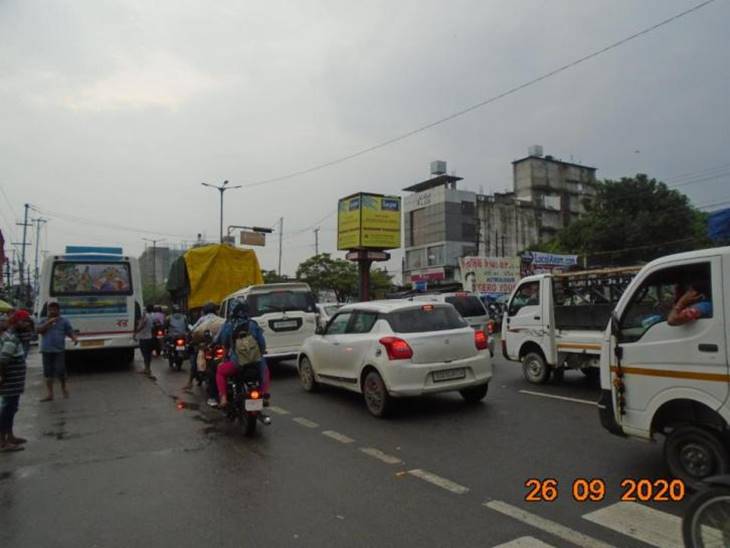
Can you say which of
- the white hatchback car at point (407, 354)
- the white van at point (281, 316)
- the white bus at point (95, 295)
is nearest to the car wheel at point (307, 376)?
the white hatchback car at point (407, 354)

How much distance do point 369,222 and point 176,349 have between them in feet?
64.7

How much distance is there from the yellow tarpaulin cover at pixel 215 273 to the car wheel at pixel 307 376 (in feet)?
27.6

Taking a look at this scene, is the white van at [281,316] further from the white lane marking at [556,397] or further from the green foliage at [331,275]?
the green foliage at [331,275]

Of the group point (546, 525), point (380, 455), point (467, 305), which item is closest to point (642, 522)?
point (546, 525)

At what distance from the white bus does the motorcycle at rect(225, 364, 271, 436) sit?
798cm

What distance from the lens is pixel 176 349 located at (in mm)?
14109

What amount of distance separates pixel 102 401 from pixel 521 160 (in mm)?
74732

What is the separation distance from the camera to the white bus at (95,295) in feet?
45.3

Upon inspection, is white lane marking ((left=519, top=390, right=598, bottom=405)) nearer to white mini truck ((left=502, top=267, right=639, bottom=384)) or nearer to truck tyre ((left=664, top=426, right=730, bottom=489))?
white mini truck ((left=502, top=267, right=639, bottom=384))

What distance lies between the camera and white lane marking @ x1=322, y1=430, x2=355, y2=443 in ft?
21.6

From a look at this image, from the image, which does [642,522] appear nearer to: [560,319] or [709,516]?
[709,516]

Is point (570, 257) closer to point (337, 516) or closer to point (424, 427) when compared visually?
point (424, 427)

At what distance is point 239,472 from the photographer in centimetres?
551

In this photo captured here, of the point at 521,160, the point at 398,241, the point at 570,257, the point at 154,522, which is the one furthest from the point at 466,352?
the point at 521,160
